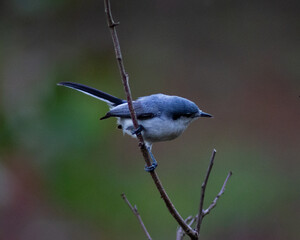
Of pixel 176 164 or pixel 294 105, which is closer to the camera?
pixel 176 164

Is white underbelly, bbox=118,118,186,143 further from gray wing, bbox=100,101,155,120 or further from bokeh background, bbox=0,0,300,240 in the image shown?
bokeh background, bbox=0,0,300,240

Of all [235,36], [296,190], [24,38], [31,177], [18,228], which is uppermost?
[24,38]

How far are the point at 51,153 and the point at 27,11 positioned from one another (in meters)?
1.01

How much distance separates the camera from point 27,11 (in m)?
2.99

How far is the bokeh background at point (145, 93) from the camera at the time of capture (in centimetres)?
320

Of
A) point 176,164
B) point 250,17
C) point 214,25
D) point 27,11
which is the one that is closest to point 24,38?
point 27,11

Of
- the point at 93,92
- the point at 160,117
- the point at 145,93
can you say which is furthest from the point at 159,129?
the point at 145,93

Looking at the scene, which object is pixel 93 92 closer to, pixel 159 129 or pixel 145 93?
pixel 159 129

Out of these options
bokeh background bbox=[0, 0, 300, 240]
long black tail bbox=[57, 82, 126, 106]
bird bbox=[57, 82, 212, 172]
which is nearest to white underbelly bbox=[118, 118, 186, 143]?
bird bbox=[57, 82, 212, 172]

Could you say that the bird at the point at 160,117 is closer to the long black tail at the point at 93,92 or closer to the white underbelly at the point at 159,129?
the white underbelly at the point at 159,129

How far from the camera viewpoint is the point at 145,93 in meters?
5.35

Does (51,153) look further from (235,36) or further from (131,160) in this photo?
(235,36)

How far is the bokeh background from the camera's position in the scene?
3.20 meters

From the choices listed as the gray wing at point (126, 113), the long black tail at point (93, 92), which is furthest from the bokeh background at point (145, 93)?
the gray wing at point (126, 113)
